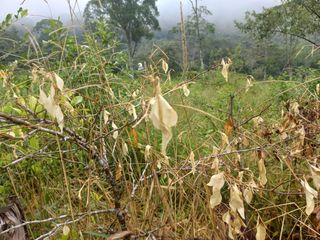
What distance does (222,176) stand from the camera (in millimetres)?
753

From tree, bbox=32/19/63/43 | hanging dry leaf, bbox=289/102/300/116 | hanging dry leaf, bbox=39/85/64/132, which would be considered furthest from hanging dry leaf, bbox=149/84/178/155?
tree, bbox=32/19/63/43

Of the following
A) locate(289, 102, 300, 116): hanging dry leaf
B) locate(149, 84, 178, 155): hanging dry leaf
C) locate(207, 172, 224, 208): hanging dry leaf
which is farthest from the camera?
locate(289, 102, 300, 116): hanging dry leaf

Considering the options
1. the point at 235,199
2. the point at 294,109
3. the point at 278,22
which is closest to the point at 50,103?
the point at 235,199

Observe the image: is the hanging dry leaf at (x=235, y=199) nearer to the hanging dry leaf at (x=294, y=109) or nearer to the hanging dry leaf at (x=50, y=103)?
the hanging dry leaf at (x=50, y=103)

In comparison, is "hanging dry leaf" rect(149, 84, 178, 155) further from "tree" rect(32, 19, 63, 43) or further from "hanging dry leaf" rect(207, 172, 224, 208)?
"tree" rect(32, 19, 63, 43)

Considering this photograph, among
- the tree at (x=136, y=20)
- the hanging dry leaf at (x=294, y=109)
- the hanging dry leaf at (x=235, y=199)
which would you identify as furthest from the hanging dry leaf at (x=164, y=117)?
the tree at (x=136, y=20)

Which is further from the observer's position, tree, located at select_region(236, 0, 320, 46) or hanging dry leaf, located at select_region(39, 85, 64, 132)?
tree, located at select_region(236, 0, 320, 46)

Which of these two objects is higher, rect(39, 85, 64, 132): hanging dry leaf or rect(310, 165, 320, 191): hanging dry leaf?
rect(39, 85, 64, 132): hanging dry leaf

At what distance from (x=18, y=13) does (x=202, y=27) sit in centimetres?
3752

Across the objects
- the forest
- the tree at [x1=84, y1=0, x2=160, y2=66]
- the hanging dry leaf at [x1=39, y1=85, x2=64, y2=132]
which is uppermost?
the hanging dry leaf at [x1=39, y1=85, x2=64, y2=132]

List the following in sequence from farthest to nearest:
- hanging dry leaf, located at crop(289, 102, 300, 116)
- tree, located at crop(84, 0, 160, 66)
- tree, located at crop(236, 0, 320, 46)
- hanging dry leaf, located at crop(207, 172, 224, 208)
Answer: tree, located at crop(84, 0, 160, 66) < tree, located at crop(236, 0, 320, 46) < hanging dry leaf, located at crop(289, 102, 300, 116) < hanging dry leaf, located at crop(207, 172, 224, 208)

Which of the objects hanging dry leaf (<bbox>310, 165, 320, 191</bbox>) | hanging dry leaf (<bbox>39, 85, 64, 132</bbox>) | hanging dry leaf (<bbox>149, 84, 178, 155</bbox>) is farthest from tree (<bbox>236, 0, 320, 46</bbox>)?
hanging dry leaf (<bbox>149, 84, 178, 155</bbox>)

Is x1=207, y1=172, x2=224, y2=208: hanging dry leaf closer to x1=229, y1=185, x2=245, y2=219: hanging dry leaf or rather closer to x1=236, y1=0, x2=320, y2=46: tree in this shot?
x1=229, y1=185, x2=245, y2=219: hanging dry leaf

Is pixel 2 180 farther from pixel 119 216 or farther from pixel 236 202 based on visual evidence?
pixel 236 202
